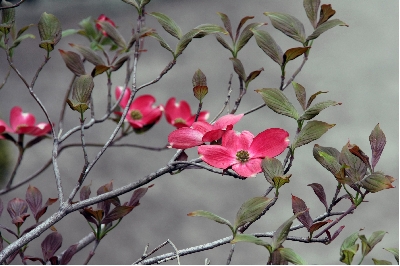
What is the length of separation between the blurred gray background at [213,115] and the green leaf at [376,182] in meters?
1.62

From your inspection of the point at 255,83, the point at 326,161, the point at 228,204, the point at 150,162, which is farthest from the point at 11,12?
the point at 255,83

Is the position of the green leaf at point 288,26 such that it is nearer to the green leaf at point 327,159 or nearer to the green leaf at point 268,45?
the green leaf at point 268,45

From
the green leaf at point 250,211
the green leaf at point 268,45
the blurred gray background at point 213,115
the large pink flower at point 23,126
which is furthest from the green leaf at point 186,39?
the blurred gray background at point 213,115

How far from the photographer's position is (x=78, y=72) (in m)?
0.58

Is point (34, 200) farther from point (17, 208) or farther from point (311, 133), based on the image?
point (311, 133)

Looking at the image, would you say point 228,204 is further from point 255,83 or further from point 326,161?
point 326,161

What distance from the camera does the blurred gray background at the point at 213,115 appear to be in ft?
7.20

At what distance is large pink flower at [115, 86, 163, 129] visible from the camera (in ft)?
2.84

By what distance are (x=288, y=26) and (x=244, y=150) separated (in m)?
0.14

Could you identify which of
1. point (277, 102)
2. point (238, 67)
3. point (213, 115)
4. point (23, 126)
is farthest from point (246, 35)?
point (213, 115)

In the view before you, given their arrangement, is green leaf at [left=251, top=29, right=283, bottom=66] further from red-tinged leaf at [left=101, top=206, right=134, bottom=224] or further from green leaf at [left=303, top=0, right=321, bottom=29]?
red-tinged leaf at [left=101, top=206, right=134, bottom=224]

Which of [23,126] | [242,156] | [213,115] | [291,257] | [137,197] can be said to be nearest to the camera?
[291,257]

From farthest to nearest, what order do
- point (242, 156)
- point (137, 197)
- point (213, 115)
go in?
1. point (213, 115)
2. point (137, 197)
3. point (242, 156)

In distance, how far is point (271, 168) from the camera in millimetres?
402
